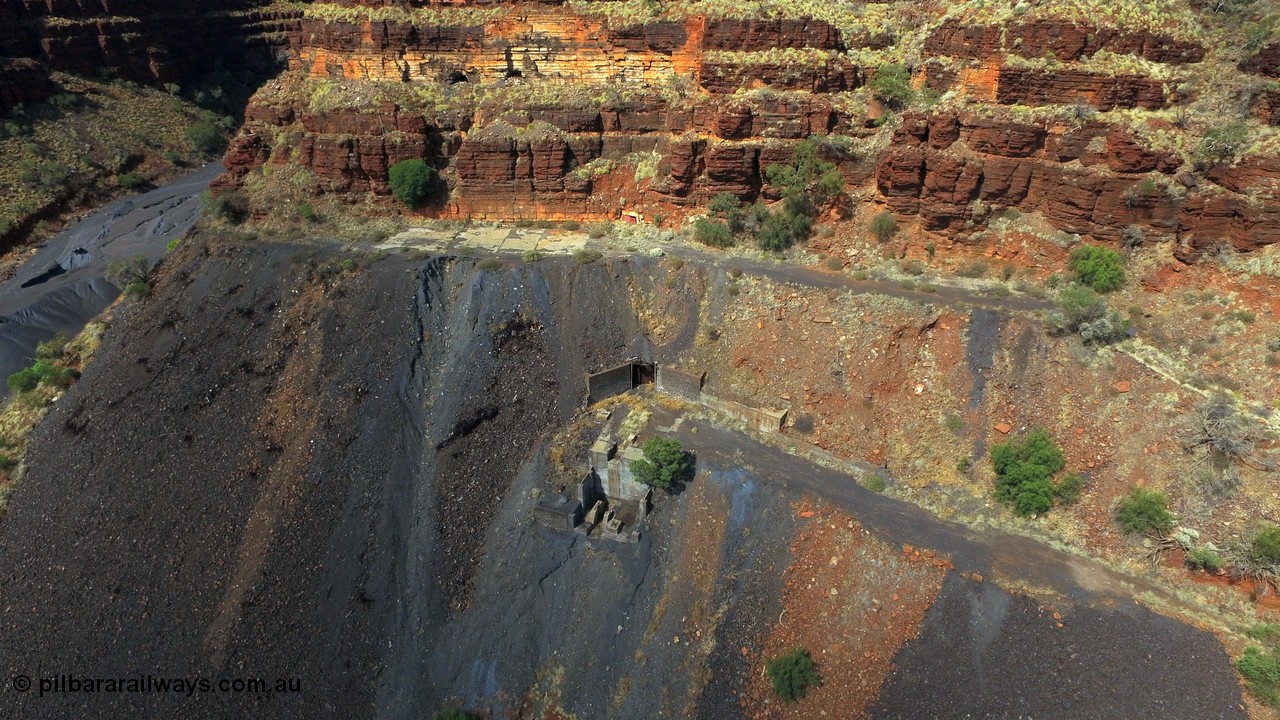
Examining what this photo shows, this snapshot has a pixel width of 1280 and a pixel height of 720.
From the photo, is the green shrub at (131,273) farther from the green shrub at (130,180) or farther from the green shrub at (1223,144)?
the green shrub at (1223,144)

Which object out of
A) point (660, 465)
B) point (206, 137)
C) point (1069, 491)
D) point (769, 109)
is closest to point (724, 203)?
point (769, 109)

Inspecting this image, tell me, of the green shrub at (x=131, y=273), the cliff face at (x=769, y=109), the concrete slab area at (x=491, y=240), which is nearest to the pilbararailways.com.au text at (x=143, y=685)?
the green shrub at (x=131, y=273)

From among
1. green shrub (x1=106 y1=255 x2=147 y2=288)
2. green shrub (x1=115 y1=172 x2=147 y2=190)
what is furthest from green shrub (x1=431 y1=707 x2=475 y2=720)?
green shrub (x1=115 y1=172 x2=147 y2=190)

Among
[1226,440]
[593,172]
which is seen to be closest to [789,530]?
[1226,440]

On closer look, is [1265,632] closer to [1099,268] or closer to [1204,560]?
[1204,560]

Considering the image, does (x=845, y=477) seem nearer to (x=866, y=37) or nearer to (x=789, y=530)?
(x=789, y=530)
